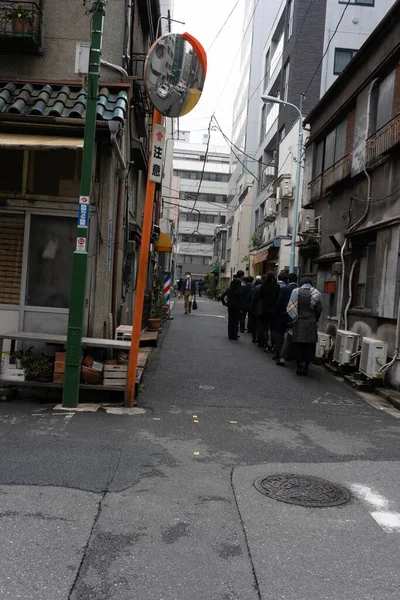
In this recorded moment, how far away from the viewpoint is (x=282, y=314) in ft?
39.1

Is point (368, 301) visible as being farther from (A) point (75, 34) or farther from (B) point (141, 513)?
(B) point (141, 513)

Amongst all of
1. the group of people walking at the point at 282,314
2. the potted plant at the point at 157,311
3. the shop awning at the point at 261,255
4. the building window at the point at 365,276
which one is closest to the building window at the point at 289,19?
the shop awning at the point at 261,255

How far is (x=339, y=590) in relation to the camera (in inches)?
116

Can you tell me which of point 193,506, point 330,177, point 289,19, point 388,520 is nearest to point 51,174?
point 193,506

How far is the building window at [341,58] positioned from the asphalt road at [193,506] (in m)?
22.7

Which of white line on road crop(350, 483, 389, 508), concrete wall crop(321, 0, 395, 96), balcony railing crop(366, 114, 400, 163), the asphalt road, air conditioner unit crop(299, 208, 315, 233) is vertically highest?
concrete wall crop(321, 0, 395, 96)

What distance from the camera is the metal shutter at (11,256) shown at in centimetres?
805

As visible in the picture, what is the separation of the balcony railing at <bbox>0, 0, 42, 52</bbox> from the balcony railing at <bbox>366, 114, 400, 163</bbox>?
632 centimetres

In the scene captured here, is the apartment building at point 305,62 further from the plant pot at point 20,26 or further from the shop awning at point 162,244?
the plant pot at point 20,26

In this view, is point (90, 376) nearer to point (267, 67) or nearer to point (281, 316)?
point (281, 316)

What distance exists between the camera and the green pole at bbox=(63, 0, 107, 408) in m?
6.58

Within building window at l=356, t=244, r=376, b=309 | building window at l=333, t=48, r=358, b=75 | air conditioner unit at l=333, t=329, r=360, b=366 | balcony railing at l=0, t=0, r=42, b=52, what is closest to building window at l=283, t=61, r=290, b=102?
building window at l=333, t=48, r=358, b=75

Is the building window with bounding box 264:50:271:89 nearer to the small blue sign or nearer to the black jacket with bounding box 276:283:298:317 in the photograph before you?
the black jacket with bounding box 276:283:298:317

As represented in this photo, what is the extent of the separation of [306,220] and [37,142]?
9781 mm
